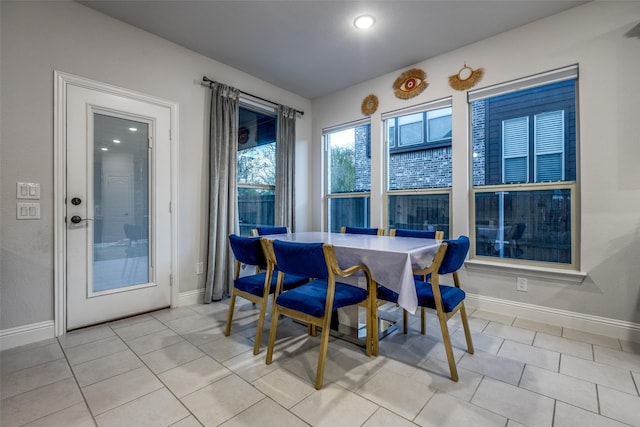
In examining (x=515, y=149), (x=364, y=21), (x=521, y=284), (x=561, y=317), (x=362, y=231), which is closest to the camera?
→ (x=561, y=317)

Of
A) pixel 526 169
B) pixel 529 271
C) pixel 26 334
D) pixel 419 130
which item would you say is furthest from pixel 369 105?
pixel 26 334

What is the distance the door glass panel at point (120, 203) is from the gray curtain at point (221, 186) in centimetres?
62

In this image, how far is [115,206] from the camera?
2648 millimetres

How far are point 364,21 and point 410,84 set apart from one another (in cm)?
107

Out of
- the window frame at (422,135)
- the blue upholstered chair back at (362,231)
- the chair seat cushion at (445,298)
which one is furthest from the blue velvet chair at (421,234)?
the window frame at (422,135)

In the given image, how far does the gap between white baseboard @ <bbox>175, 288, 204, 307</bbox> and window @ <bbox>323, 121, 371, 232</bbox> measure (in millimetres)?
2036

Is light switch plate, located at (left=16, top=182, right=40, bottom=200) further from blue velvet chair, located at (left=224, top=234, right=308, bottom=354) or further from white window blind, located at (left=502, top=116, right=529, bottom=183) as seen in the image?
white window blind, located at (left=502, top=116, right=529, bottom=183)

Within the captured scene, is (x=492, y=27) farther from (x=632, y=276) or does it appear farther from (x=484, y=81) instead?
(x=632, y=276)

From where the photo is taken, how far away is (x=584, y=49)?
2.40 meters

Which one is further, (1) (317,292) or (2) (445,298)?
(1) (317,292)

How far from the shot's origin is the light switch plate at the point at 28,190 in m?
2.15

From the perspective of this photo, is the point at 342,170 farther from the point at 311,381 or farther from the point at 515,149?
the point at 311,381

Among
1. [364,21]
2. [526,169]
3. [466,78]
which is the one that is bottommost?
[526,169]

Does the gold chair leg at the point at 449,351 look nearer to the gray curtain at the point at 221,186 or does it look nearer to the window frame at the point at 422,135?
the window frame at the point at 422,135
